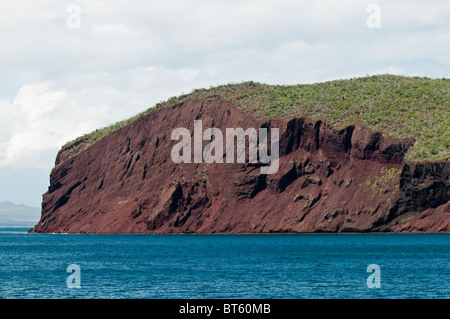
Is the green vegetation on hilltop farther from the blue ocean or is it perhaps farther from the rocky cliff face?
the blue ocean

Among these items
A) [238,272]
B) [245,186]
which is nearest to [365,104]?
[245,186]

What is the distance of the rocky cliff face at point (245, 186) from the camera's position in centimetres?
9788

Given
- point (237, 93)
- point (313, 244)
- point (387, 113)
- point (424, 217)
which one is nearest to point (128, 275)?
point (313, 244)

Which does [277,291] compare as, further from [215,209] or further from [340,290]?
[215,209]

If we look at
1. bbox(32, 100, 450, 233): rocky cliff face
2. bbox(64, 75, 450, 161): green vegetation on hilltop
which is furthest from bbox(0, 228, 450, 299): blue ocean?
bbox(64, 75, 450, 161): green vegetation on hilltop

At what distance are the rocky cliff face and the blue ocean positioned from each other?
18.2 metres

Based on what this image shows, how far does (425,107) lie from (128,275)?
271 feet

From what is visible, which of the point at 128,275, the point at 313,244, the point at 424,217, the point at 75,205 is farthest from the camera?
the point at 75,205

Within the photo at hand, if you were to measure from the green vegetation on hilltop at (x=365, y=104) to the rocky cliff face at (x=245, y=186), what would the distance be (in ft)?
10.7

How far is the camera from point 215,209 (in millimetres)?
111250

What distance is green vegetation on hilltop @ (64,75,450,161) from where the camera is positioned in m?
109

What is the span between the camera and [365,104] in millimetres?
121062

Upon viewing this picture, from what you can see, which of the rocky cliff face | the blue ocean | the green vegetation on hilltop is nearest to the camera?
the blue ocean

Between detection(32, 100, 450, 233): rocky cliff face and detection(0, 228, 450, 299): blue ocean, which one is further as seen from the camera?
detection(32, 100, 450, 233): rocky cliff face
